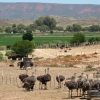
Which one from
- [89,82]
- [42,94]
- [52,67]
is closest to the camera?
[89,82]

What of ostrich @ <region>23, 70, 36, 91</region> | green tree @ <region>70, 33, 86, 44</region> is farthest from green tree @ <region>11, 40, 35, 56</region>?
ostrich @ <region>23, 70, 36, 91</region>

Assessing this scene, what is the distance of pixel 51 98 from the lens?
2564cm

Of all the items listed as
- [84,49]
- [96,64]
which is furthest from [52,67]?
[84,49]

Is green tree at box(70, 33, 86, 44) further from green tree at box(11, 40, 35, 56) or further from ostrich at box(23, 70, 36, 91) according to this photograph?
ostrich at box(23, 70, 36, 91)

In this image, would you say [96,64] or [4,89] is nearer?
[4,89]

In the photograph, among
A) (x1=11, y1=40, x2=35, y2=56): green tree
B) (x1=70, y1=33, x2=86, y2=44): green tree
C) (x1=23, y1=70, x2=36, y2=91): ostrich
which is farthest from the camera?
(x1=70, y1=33, x2=86, y2=44): green tree

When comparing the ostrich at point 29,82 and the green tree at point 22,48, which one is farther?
the green tree at point 22,48

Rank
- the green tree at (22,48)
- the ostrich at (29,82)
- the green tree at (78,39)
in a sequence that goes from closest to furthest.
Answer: the ostrich at (29,82), the green tree at (22,48), the green tree at (78,39)

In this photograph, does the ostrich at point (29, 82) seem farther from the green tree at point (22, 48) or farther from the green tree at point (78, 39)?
the green tree at point (78, 39)

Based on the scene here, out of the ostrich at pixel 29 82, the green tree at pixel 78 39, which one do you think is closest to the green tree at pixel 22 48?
the green tree at pixel 78 39

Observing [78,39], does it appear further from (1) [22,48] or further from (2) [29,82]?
(2) [29,82]

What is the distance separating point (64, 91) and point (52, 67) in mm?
19790

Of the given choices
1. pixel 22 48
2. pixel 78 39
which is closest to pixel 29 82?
pixel 22 48

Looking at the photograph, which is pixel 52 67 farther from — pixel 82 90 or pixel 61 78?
pixel 82 90
